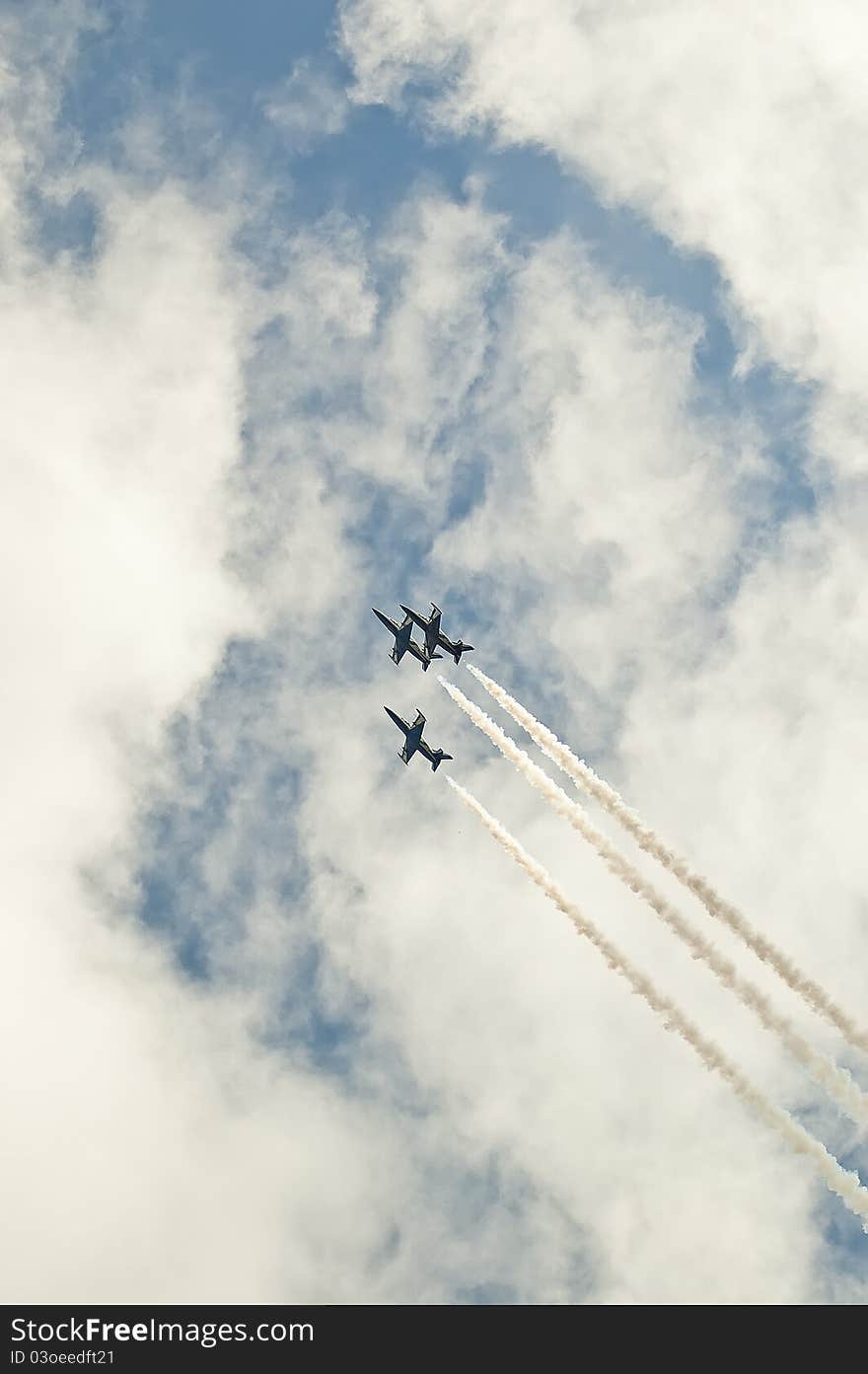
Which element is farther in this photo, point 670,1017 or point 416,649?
point 416,649

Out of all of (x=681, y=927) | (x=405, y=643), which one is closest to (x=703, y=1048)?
(x=681, y=927)

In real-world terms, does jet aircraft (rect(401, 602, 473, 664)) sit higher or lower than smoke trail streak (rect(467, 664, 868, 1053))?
higher

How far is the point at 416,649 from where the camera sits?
135750mm

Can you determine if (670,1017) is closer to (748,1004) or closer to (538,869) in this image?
(748,1004)

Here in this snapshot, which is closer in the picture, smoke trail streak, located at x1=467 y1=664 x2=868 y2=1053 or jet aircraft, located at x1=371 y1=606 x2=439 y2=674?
smoke trail streak, located at x1=467 y1=664 x2=868 y2=1053

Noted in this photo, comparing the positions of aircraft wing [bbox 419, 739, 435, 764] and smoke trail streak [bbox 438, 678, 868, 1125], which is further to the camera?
aircraft wing [bbox 419, 739, 435, 764]

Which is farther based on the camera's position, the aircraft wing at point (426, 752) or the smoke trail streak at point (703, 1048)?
the aircraft wing at point (426, 752)

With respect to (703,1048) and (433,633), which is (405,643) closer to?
(433,633)

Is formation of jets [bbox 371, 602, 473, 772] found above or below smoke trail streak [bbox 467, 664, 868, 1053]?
above

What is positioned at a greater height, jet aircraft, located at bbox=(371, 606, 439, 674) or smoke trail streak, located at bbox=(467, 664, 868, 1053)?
jet aircraft, located at bbox=(371, 606, 439, 674)

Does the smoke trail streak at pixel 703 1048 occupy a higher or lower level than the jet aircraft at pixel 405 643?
lower

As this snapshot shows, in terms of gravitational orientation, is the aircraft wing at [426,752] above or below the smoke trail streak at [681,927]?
above
